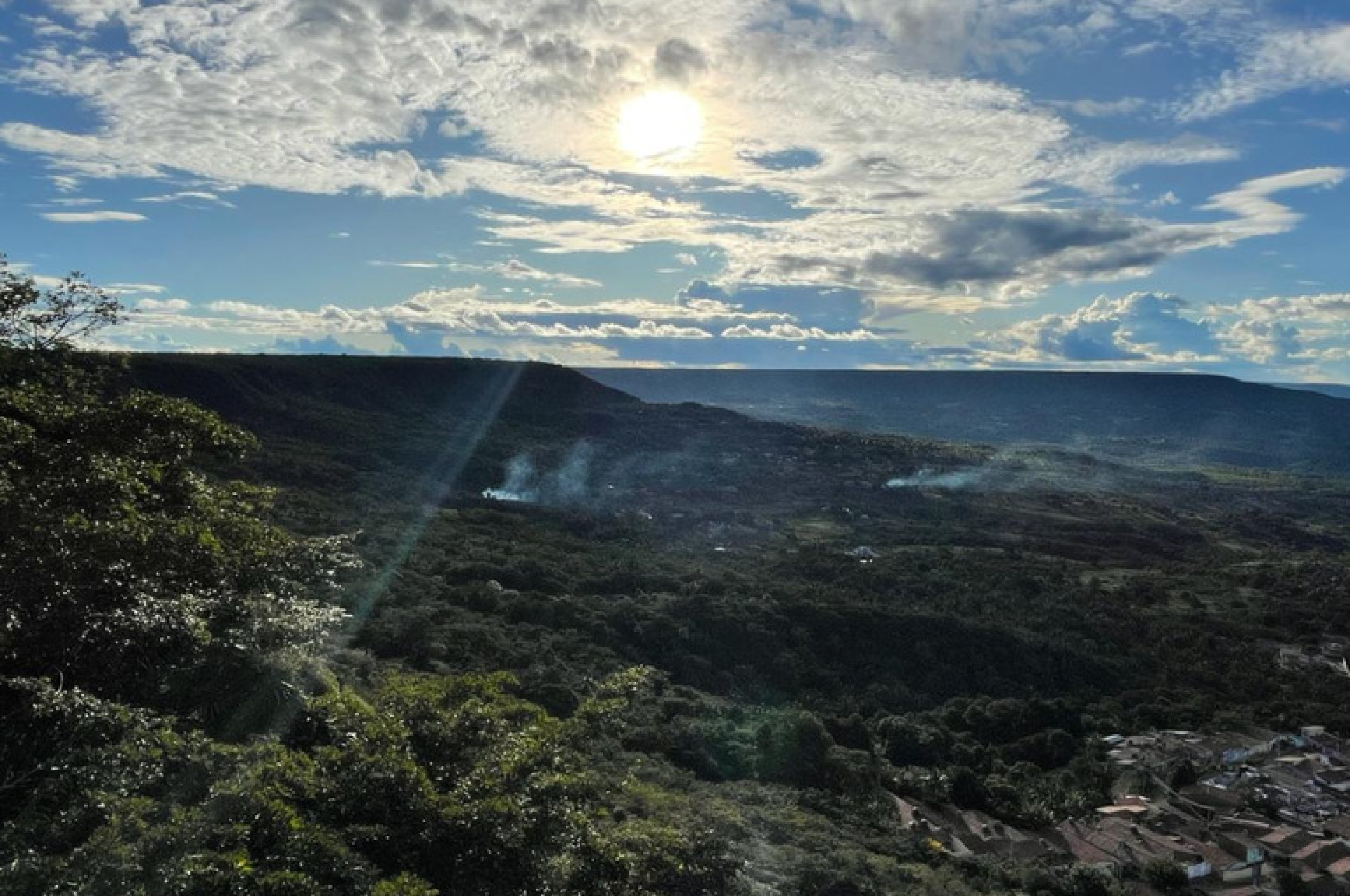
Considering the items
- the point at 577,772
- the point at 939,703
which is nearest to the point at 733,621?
the point at 939,703

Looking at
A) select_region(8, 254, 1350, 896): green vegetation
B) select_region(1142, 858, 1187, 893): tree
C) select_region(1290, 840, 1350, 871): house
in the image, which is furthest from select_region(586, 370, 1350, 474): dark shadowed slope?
select_region(1142, 858, 1187, 893): tree

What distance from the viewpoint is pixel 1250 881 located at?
16312 mm

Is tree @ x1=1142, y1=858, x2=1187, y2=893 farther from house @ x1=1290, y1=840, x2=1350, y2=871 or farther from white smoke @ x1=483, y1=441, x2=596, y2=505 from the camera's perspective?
white smoke @ x1=483, y1=441, x2=596, y2=505

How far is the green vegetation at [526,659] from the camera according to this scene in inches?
302

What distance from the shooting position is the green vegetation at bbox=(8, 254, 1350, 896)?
7.67 metres

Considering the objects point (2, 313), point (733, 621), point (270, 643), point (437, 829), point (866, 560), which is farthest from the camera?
point (866, 560)

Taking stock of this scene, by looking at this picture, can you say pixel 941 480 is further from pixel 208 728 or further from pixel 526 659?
pixel 208 728

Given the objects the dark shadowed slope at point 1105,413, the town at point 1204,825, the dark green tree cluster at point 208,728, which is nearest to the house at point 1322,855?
the town at point 1204,825

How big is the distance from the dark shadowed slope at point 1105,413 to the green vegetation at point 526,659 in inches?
3962

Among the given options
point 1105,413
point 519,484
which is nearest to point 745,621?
point 519,484

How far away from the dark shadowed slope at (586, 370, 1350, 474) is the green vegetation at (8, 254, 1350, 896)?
330ft

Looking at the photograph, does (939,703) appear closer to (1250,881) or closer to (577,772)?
(1250,881)

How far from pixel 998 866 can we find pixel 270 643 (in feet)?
41.7

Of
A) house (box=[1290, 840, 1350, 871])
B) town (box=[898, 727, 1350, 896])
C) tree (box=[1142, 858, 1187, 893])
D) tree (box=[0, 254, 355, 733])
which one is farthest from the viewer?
house (box=[1290, 840, 1350, 871])
